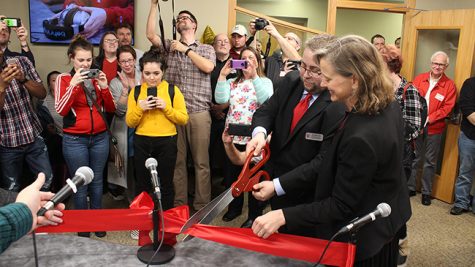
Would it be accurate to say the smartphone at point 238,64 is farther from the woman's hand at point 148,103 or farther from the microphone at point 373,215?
the microphone at point 373,215

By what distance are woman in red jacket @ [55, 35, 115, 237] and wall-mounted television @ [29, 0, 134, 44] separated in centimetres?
138

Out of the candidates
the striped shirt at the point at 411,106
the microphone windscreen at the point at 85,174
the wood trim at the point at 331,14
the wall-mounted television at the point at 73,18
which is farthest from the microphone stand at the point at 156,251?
the wood trim at the point at 331,14

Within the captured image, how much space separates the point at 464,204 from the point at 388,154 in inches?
127

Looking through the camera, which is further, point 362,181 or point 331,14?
point 331,14

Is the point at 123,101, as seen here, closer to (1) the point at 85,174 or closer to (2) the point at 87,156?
(2) the point at 87,156

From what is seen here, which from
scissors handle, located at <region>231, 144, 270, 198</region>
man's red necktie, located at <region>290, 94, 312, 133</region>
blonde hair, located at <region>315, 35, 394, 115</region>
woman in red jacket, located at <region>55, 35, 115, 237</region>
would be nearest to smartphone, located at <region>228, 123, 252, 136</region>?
man's red necktie, located at <region>290, 94, 312, 133</region>

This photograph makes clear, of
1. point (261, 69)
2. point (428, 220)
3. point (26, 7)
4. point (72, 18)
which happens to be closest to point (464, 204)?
point (428, 220)

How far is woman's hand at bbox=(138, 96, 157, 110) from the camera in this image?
3015mm

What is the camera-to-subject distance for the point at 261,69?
354 centimetres

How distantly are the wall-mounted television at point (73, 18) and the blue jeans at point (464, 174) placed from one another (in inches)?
141

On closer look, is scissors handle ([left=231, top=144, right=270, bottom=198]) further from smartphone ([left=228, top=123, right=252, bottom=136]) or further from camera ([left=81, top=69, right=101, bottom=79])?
camera ([left=81, top=69, right=101, bottom=79])

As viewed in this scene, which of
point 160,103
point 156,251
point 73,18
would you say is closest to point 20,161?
point 160,103

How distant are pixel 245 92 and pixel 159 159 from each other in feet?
2.88

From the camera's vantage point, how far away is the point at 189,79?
358 centimetres
